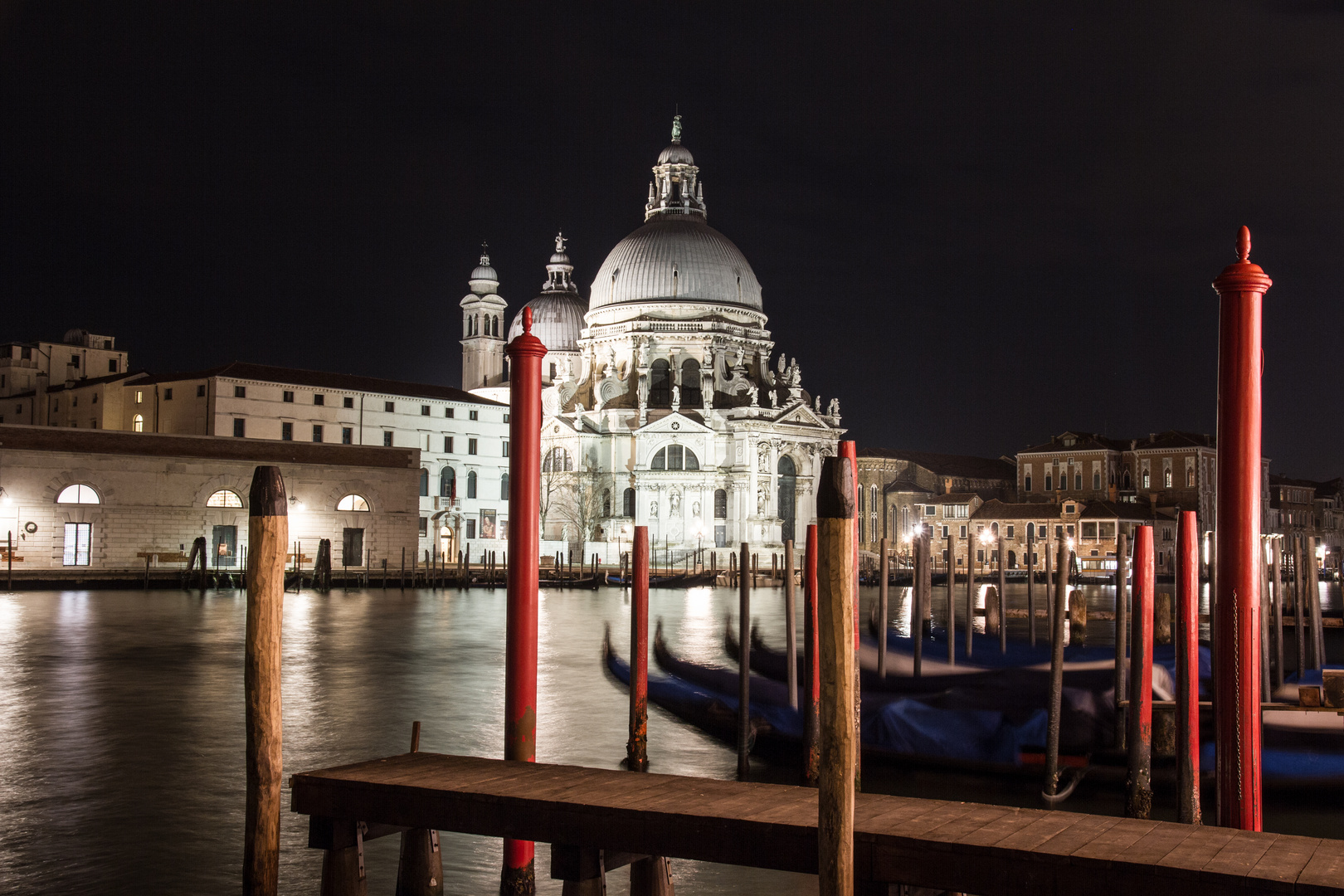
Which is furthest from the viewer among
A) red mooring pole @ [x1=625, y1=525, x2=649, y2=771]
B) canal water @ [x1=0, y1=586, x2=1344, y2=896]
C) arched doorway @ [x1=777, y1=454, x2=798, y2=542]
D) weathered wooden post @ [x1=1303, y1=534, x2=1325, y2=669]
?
arched doorway @ [x1=777, y1=454, x2=798, y2=542]

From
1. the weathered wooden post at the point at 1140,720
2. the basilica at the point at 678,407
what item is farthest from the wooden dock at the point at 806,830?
the basilica at the point at 678,407

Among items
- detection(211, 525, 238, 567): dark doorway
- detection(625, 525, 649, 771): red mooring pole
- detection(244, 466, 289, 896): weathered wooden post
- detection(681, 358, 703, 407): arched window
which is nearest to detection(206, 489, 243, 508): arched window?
detection(211, 525, 238, 567): dark doorway

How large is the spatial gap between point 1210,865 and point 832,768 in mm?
1189

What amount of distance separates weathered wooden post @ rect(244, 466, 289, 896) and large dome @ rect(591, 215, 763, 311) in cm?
4535

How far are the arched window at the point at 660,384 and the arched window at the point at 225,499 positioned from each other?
802 inches

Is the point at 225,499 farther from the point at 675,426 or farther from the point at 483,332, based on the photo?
the point at 483,332

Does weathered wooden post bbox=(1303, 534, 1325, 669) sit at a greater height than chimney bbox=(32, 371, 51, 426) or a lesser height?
lesser

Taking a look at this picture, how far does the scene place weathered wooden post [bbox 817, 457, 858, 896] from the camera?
400 cm

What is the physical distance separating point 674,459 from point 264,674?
138 feet

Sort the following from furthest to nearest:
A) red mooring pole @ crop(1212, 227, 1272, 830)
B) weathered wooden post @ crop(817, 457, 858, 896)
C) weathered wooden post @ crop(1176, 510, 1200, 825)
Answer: weathered wooden post @ crop(1176, 510, 1200, 825), red mooring pole @ crop(1212, 227, 1272, 830), weathered wooden post @ crop(817, 457, 858, 896)

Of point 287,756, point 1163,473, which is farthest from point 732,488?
point 287,756

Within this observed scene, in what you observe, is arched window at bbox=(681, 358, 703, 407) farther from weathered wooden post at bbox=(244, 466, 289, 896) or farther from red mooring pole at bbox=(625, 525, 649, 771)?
weathered wooden post at bbox=(244, 466, 289, 896)

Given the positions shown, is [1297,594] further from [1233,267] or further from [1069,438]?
[1069,438]

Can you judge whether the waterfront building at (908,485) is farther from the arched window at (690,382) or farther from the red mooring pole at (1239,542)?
the red mooring pole at (1239,542)
